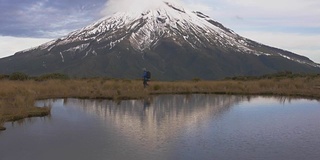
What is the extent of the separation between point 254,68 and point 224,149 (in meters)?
190

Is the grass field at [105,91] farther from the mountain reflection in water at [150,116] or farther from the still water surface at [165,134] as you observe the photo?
the mountain reflection in water at [150,116]

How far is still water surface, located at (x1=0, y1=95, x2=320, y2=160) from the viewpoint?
518 inches

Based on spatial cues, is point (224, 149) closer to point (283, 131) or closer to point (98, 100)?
point (283, 131)

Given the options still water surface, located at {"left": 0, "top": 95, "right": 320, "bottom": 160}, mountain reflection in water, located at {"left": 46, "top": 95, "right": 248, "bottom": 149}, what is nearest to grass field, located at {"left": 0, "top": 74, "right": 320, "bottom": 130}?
still water surface, located at {"left": 0, "top": 95, "right": 320, "bottom": 160}

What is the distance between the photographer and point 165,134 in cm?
1608

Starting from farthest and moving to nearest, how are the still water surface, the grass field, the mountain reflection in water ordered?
the grass field
the mountain reflection in water
the still water surface

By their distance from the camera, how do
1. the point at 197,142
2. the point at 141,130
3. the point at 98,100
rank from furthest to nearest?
the point at 98,100 → the point at 141,130 → the point at 197,142

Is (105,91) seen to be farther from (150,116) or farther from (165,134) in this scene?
(165,134)

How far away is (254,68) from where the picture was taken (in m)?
199

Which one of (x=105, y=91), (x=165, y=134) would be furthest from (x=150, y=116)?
(x=105, y=91)

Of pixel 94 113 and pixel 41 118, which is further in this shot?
pixel 94 113

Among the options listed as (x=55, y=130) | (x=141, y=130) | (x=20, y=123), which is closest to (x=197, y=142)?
(x=141, y=130)

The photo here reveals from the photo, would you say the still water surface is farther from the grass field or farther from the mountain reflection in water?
the grass field

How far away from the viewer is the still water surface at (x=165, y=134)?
13156mm
